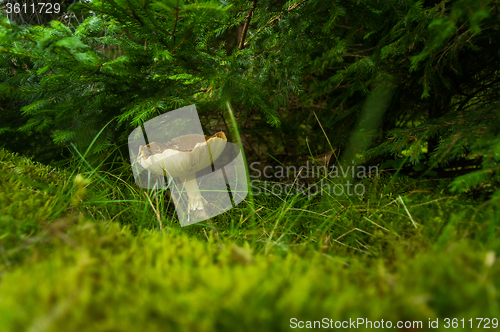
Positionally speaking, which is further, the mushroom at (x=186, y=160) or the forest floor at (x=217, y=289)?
the mushroom at (x=186, y=160)

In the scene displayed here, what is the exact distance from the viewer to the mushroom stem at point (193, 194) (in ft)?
6.05

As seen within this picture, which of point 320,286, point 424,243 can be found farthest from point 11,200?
point 424,243

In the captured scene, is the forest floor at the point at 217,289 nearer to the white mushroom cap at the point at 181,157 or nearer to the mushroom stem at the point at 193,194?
the white mushroom cap at the point at 181,157

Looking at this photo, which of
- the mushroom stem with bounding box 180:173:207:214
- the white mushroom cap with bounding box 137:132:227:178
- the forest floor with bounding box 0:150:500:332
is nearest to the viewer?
the forest floor with bounding box 0:150:500:332

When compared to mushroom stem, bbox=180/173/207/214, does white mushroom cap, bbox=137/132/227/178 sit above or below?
above

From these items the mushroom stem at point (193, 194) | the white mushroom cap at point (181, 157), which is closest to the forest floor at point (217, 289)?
the white mushroom cap at point (181, 157)

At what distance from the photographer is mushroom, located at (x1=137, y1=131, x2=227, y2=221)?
161cm

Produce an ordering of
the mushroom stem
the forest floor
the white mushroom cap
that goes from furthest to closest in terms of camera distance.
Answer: the mushroom stem < the white mushroom cap < the forest floor

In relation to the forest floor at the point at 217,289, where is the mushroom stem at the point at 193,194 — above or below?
below

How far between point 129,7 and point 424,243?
5.91 ft

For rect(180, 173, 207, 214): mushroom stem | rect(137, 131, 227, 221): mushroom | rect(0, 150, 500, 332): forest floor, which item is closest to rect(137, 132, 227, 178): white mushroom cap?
rect(137, 131, 227, 221): mushroom

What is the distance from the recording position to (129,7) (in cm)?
122

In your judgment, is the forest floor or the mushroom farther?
the mushroom

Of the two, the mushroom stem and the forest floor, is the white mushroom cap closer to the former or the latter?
the mushroom stem
